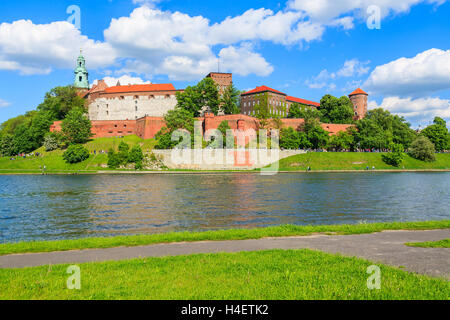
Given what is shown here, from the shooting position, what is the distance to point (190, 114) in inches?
2904

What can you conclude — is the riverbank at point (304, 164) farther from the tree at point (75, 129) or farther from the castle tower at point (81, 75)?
the castle tower at point (81, 75)

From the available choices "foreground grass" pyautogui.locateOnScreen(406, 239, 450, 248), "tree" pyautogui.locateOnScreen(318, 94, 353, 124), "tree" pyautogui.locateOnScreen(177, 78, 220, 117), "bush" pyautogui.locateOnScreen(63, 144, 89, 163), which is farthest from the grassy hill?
"foreground grass" pyautogui.locateOnScreen(406, 239, 450, 248)

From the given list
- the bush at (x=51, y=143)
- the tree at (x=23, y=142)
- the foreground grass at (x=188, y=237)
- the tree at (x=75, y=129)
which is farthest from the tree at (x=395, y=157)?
the tree at (x=23, y=142)

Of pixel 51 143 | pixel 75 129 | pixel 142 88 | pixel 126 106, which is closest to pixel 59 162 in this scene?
pixel 51 143

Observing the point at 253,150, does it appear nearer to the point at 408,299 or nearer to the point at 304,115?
the point at 304,115

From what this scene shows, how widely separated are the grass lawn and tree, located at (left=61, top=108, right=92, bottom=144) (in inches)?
1880

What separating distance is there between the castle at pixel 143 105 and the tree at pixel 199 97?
544 centimetres

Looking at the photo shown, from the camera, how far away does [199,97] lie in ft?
269

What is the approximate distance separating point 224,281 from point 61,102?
98680 mm

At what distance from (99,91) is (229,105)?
1555 inches

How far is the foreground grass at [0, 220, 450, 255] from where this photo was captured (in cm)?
898

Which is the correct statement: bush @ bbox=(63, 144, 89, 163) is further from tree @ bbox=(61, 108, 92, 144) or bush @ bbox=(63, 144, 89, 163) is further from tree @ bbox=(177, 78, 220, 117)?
tree @ bbox=(177, 78, 220, 117)

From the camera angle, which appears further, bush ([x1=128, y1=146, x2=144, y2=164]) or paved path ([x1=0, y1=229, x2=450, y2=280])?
bush ([x1=128, y1=146, x2=144, y2=164])
